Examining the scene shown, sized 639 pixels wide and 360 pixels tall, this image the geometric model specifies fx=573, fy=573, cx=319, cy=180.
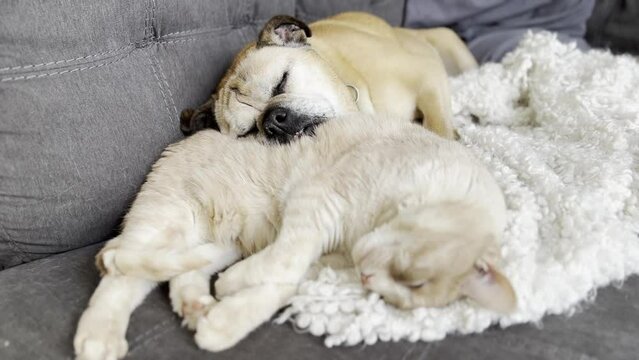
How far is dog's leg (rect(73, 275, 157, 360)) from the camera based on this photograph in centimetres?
105

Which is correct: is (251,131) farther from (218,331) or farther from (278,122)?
(218,331)

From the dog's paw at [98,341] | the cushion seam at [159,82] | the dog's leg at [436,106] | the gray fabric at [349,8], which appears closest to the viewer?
the dog's paw at [98,341]

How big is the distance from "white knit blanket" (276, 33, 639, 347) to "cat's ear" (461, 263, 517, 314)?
0.04m

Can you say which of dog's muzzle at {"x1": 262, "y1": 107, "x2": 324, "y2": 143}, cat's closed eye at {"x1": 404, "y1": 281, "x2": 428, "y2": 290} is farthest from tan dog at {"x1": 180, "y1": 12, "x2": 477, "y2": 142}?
cat's closed eye at {"x1": 404, "y1": 281, "x2": 428, "y2": 290}

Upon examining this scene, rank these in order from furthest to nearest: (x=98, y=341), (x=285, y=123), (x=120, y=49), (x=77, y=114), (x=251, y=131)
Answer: (x=251, y=131), (x=285, y=123), (x=120, y=49), (x=77, y=114), (x=98, y=341)

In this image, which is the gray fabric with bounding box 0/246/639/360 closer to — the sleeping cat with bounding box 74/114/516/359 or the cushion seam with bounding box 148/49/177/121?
the sleeping cat with bounding box 74/114/516/359

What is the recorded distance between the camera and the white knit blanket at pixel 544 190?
1.11 meters

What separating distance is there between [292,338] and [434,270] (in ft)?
0.98

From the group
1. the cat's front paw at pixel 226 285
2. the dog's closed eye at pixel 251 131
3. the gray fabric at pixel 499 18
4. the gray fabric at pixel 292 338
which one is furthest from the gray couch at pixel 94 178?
the gray fabric at pixel 499 18

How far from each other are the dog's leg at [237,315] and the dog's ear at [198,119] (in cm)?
68

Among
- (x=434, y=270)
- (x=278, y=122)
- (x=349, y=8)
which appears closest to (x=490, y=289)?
(x=434, y=270)

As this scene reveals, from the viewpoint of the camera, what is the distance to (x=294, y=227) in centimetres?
123

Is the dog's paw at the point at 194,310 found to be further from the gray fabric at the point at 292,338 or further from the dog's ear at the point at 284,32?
the dog's ear at the point at 284,32

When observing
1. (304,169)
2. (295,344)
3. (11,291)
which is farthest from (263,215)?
(11,291)
